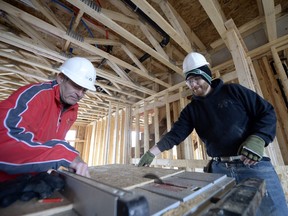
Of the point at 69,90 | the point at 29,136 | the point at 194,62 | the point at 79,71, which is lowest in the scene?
the point at 29,136

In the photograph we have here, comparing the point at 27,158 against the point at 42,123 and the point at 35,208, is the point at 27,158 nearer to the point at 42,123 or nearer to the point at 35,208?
the point at 35,208

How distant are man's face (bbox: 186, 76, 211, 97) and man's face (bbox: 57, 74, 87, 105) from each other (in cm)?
108

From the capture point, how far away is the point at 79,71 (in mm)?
1451

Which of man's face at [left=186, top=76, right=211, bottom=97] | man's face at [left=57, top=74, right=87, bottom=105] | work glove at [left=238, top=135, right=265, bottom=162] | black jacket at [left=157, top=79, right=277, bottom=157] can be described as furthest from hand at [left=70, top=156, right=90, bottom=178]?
man's face at [left=186, top=76, right=211, bottom=97]

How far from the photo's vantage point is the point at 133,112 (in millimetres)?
4801

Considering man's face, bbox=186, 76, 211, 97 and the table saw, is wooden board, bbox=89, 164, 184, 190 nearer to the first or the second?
the table saw

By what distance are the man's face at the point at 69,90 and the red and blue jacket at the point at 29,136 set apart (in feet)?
0.49

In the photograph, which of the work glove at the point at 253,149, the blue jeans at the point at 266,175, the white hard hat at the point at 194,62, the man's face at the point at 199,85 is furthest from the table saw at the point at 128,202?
the white hard hat at the point at 194,62

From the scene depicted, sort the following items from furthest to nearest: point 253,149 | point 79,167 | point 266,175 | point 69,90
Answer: point 69,90 → point 266,175 → point 253,149 → point 79,167

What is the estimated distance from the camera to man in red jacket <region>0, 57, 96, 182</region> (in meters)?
0.70

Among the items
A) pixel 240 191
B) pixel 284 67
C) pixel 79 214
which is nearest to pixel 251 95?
pixel 240 191

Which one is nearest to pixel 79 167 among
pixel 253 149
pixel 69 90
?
pixel 69 90

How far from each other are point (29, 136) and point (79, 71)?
2.71 feet

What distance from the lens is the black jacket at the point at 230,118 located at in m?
1.21
